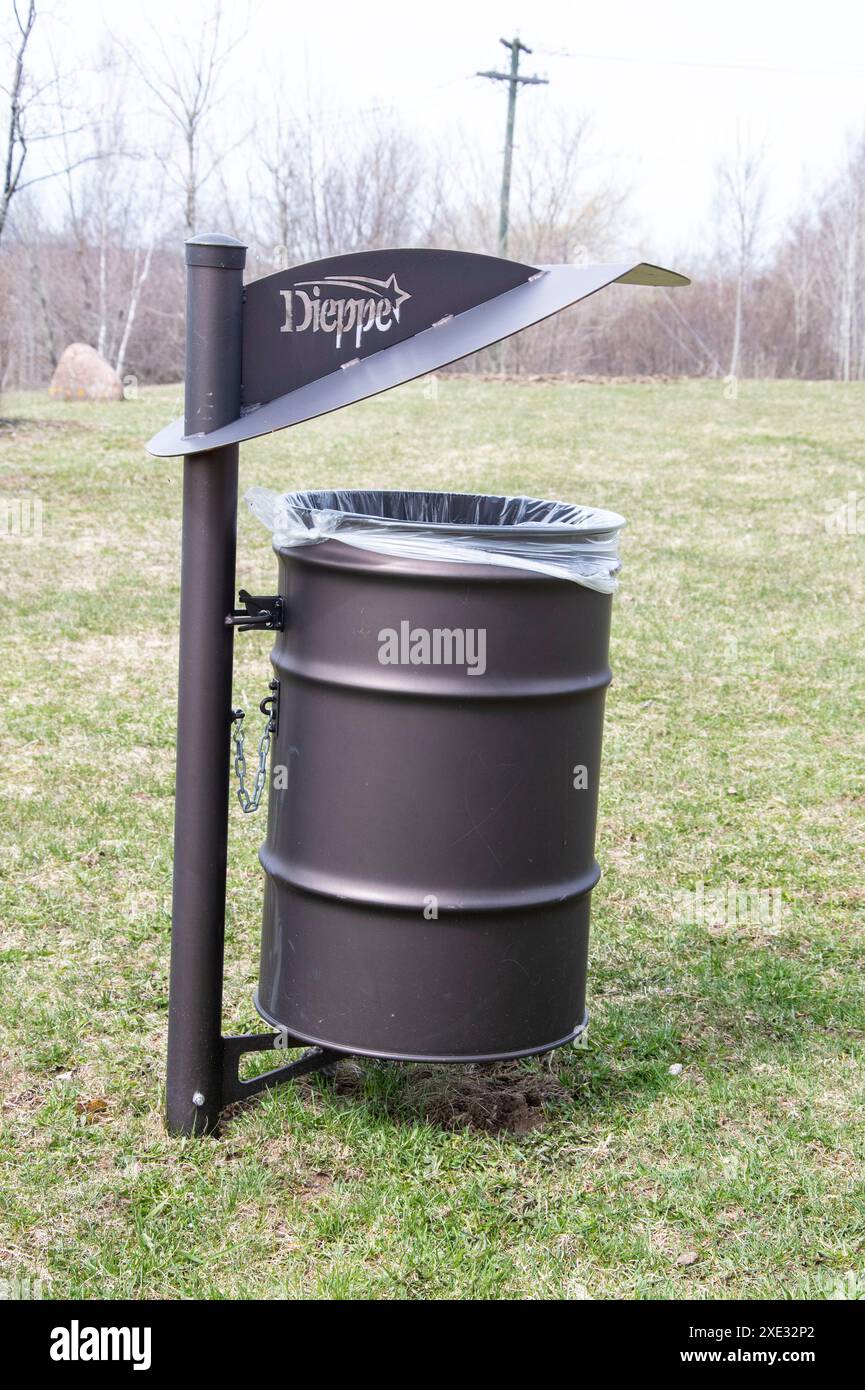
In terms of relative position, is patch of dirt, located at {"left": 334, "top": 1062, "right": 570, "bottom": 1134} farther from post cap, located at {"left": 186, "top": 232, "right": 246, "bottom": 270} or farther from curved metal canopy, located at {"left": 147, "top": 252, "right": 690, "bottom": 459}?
post cap, located at {"left": 186, "top": 232, "right": 246, "bottom": 270}

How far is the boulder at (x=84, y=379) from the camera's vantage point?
1750 centimetres

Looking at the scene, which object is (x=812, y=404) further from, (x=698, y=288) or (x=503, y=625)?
(x=503, y=625)

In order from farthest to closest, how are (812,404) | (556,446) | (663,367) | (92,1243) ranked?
(663,367), (812,404), (556,446), (92,1243)

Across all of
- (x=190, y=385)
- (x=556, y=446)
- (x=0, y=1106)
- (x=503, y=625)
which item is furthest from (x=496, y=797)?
(x=556, y=446)

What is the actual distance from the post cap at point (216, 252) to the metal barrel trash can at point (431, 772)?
0.49m

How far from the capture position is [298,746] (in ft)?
8.70

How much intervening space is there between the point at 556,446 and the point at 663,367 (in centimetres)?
1452
